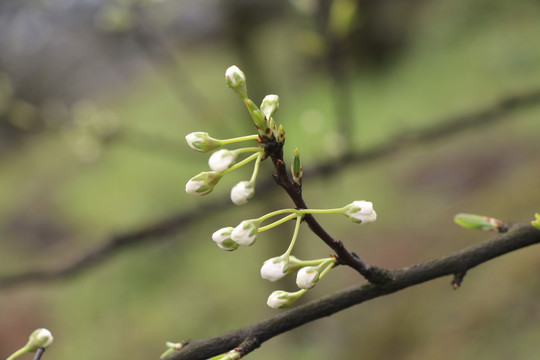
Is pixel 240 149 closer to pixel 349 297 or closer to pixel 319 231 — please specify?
pixel 319 231

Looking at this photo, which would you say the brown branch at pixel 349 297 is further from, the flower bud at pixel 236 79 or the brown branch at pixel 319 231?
the flower bud at pixel 236 79

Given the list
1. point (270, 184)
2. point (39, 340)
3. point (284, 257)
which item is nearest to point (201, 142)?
point (284, 257)

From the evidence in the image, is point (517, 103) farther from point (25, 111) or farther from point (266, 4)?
point (266, 4)

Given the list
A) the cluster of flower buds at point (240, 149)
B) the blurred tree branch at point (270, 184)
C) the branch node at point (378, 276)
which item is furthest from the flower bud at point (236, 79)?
the blurred tree branch at point (270, 184)

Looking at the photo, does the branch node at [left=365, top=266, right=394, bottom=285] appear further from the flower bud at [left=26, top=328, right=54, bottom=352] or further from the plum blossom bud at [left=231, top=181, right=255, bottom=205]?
the flower bud at [left=26, top=328, right=54, bottom=352]

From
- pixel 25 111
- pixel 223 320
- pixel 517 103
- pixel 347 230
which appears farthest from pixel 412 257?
pixel 25 111

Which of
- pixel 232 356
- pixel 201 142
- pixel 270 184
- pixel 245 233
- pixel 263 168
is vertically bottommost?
pixel 232 356

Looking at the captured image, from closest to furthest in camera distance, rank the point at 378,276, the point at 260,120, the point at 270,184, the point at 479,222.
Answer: the point at 260,120
the point at 378,276
the point at 479,222
the point at 270,184
